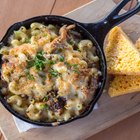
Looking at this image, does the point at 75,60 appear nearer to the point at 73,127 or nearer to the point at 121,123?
the point at 73,127

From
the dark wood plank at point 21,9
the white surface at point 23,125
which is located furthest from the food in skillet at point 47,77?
the dark wood plank at point 21,9

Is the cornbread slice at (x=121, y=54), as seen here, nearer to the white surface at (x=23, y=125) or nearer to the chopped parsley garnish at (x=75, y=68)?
the chopped parsley garnish at (x=75, y=68)

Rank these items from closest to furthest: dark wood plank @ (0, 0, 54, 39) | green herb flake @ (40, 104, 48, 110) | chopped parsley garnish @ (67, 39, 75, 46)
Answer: green herb flake @ (40, 104, 48, 110)
chopped parsley garnish @ (67, 39, 75, 46)
dark wood plank @ (0, 0, 54, 39)

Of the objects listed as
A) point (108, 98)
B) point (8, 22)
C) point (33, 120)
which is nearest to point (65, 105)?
point (33, 120)

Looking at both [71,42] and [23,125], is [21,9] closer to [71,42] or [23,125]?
[71,42]

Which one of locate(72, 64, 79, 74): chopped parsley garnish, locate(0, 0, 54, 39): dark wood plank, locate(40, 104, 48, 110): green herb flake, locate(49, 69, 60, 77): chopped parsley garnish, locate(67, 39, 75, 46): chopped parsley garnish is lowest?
locate(40, 104, 48, 110): green herb flake

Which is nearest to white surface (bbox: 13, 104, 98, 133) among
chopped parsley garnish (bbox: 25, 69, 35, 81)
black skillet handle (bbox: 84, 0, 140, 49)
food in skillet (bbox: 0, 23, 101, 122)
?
food in skillet (bbox: 0, 23, 101, 122)

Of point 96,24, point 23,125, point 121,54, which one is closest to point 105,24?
point 96,24

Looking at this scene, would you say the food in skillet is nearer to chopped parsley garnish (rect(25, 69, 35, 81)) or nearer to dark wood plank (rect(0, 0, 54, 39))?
chopped parsley garnish (rect(25, 69, 35, 81))
